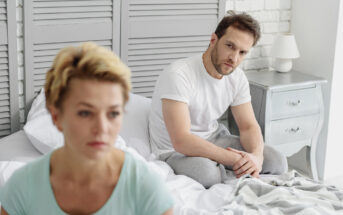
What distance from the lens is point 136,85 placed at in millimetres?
2865

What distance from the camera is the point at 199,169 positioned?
7.26ft

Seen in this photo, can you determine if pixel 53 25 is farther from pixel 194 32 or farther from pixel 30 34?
pixel 194 32

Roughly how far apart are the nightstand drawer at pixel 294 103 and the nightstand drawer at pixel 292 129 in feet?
0.11

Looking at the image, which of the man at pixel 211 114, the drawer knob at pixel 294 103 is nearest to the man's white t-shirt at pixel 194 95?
the man at pixel 211 114

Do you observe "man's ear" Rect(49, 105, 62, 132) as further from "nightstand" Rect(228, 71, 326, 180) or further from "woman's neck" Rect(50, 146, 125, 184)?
→ "nightstand" Rect(228, 71, 326, 180)

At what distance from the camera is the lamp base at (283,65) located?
321 cm

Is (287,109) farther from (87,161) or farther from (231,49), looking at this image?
(87,161)

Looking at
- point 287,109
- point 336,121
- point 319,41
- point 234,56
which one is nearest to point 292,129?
point 287,109

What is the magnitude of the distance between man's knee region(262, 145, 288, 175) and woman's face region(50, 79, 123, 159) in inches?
58.6

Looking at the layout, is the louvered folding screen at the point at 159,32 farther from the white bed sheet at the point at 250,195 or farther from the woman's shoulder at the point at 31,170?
the woman's shoulder at the point at 31,170

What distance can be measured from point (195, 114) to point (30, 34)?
0.84 m

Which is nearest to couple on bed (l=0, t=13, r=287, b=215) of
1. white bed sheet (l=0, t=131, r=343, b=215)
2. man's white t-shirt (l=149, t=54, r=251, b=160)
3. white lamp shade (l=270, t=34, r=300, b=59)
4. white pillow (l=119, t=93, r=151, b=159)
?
white bed sheet (l=0, t=131, r=343, b=215)

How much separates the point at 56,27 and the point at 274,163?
1.19 m

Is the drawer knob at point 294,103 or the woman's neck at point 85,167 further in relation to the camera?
the drawer knob at point 294,103
